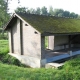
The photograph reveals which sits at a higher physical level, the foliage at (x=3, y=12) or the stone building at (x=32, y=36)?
the foliage at (x=3, y=12)

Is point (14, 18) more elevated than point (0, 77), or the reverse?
point (14, 18)

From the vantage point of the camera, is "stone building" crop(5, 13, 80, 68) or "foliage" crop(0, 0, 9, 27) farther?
"foliage" crop(0, 0, 9, 27)

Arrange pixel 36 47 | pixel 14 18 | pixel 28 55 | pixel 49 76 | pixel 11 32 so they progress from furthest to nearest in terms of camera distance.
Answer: pixel 11 32
pixel 14 18
pixel 28 55
pixel 36 47
pixel 49 76

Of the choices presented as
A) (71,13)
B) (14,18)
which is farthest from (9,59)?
(71,13)

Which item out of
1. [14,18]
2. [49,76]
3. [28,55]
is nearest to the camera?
[49,76]

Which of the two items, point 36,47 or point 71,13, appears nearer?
point 36,47

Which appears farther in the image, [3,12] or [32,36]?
[3,12]

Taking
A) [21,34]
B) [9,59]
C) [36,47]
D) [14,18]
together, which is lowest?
[9,59]

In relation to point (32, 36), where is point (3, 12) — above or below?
above

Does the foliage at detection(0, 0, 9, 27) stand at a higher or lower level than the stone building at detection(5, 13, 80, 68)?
higher

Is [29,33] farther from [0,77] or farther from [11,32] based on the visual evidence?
[0,77]

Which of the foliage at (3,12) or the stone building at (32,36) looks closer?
the stone building at (32,36)

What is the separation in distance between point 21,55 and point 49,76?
20.7 ft

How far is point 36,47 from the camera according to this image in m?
13.8
